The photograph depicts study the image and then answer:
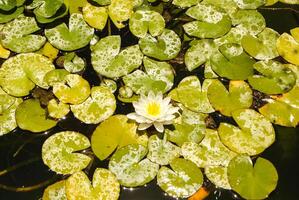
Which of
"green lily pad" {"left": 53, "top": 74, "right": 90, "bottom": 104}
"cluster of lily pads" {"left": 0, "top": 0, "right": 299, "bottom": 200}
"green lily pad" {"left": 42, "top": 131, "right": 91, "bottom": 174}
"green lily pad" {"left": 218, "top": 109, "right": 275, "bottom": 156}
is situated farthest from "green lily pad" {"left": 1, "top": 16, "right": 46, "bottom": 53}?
"green lily pad" {"left": 218, "top": 109, "right": 275, "bottom": 156}

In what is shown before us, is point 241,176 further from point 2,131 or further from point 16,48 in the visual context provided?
point 16,48

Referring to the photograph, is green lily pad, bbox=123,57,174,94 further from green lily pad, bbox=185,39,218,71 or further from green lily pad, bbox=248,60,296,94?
green lily pad, bbox=248,60,296,94

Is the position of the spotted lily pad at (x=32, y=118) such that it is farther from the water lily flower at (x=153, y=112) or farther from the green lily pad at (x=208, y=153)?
the green lily pad at (x=208, y=153)

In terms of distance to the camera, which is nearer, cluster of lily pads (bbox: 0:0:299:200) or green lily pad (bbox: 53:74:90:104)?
cluster of lily pads (bbox: 0:0:299:200)

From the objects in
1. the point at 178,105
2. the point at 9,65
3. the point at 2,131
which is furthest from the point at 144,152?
the point at 9,65

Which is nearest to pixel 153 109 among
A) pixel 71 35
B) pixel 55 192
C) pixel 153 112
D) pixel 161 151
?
pixel 153 112

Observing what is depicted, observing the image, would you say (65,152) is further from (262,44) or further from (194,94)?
(262,44)
